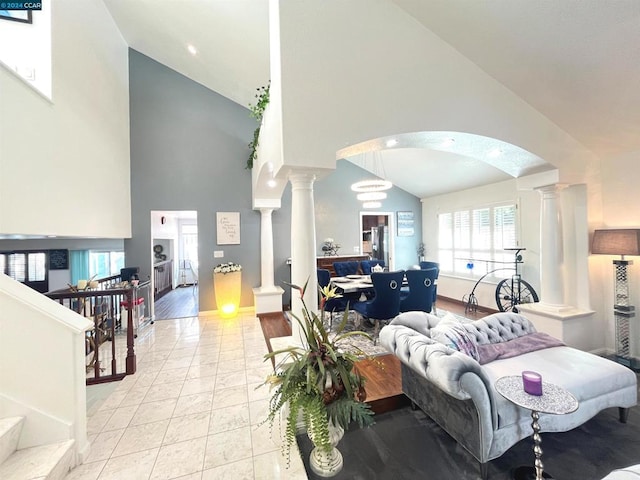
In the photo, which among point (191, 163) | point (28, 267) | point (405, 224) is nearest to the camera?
point (28, 267)

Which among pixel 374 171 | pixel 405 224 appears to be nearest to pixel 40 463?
pixel 374 171

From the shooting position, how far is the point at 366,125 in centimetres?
232

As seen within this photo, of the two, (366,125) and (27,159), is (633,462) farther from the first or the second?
(27,159)

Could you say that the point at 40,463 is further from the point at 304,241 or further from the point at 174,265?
the point at 174,265

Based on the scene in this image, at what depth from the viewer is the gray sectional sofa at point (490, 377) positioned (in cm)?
165

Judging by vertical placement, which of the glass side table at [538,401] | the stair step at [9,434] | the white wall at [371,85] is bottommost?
the stair step at [9,434]

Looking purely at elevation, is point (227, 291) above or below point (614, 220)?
below

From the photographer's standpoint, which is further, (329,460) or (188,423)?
(188,423)

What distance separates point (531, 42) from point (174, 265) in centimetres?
1007

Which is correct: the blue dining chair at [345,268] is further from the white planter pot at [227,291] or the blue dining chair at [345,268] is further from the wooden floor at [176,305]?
the wooden floor at [176,305]

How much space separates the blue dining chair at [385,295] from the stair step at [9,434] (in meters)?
3.25

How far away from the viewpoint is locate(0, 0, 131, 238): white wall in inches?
91.9

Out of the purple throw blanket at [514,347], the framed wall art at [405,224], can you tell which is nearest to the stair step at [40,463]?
the purple throw blanket at [514,347]

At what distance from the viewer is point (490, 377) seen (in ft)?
6.71
